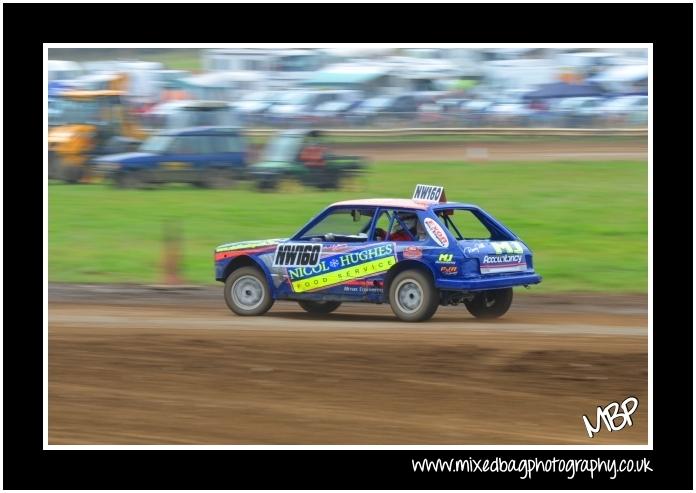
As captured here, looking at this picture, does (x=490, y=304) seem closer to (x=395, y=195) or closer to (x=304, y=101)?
(x=395, y=195)

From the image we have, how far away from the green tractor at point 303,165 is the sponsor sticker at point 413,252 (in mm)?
11657

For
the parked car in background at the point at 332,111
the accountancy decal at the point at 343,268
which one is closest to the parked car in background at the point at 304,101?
the parked car in background at the point at 332,111

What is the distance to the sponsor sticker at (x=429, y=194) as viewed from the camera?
14.1 m

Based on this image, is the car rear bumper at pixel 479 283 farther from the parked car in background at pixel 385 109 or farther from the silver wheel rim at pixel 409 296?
the parked car in background at pixel 385 109

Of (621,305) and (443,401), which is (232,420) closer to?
(443,401)

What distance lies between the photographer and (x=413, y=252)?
44.1 ft

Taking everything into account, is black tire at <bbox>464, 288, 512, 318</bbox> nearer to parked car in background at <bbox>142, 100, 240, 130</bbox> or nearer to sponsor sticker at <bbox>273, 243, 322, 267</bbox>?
sponsor sticker at <bbox>273, 243, 322, 267</bbox>

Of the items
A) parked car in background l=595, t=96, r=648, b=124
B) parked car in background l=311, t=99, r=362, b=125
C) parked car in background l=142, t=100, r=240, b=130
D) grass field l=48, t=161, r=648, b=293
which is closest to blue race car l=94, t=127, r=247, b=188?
grass field l=48, t=161, r=648, b=293

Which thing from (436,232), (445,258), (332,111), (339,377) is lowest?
(339,377)

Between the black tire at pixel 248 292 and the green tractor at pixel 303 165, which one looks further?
the green tractor at pixel 303 165

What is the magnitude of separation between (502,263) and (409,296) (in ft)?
3.86

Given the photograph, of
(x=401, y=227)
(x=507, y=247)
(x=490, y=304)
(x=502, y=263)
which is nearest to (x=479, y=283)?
(x=502, y=263)

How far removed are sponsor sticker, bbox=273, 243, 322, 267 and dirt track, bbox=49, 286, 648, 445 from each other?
76cm

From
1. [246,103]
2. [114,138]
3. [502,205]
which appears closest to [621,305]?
[502,205]
